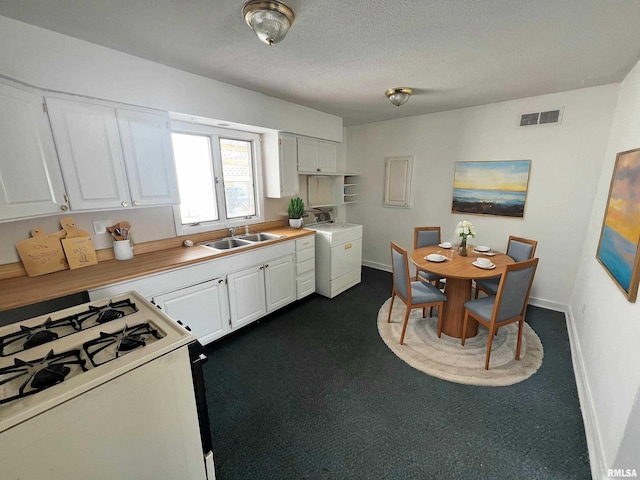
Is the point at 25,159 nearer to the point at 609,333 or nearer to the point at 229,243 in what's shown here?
the point at 229,243

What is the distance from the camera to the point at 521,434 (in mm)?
1611

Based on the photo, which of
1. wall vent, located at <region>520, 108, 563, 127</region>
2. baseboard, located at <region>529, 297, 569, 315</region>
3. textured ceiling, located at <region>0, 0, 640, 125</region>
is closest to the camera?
textured ceiling, located at <region>0, 0, 640, 125</region>

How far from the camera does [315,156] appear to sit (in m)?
3.59

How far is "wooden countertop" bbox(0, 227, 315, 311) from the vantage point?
1519 millimetres

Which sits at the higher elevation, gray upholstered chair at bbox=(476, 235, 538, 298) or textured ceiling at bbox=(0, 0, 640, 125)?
textured ceiling at bbox=(0, 0, 640, 125)

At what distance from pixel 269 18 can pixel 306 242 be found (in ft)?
7.25

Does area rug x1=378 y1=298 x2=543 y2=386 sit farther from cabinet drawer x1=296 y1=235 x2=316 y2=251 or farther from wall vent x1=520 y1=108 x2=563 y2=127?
wall vent x1=520 y1=108 x2=563 y2=127

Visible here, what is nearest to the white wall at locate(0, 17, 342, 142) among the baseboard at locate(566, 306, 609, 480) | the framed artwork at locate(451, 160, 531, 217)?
the framed artwork at locate(451, 160, 531, 217)

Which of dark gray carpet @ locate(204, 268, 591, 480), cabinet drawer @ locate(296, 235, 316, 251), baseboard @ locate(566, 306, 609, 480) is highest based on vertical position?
cabinet drawer @ locate(296, 235, 316, 251)

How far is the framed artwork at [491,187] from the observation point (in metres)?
3.07

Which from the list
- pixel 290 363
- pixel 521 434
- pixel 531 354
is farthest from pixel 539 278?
pixel 290 363

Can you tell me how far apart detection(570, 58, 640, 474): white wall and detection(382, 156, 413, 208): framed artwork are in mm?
2020

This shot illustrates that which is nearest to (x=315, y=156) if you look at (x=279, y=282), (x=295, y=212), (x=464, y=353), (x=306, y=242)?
(x=295, y=212)

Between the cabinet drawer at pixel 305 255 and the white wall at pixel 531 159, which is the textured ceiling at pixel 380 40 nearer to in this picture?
the white wall at pixel 531 159
